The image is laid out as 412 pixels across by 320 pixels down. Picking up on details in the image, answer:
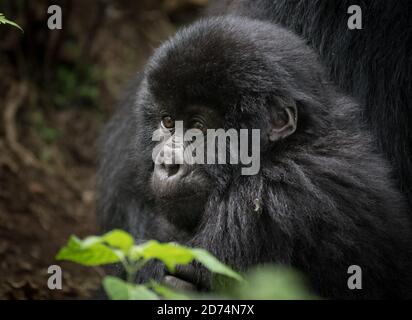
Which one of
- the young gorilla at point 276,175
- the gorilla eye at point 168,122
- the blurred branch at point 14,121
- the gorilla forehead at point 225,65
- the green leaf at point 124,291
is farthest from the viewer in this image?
the blurred branch at point 14,121

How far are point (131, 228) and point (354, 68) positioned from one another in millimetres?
1818

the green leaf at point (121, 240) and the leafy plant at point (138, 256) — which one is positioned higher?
the green leaf at point (121, 240)

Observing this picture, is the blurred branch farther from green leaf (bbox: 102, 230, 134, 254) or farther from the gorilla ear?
green leaf (bbox: 102, 230, 134, 254)

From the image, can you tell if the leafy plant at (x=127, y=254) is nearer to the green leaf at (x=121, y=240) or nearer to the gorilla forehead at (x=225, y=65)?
the green leaf at (x=121, y=240)

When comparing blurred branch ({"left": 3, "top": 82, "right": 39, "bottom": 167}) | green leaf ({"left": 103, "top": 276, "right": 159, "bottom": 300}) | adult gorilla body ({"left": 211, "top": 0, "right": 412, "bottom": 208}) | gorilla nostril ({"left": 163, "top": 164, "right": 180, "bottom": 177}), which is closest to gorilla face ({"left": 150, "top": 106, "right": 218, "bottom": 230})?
gorilla nostril ({"left": 163, "top": 164, "right": 180, "bottom": 177})

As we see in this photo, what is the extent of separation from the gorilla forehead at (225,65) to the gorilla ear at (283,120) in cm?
8

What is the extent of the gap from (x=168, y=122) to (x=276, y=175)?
2.24 ft

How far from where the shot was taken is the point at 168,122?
13.8 feet

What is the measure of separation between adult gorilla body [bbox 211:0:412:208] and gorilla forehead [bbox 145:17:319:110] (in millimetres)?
604

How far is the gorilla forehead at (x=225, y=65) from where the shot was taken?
3.98 metres

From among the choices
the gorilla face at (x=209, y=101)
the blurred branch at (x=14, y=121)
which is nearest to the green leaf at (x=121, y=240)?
the gorilla face at (x=209, y=101)

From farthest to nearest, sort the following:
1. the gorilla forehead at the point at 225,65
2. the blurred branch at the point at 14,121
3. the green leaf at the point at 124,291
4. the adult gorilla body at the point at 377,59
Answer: the blurred branch at the point at 14,121, the adult gorilla body at the point at 377,59, the gorilla forehead at the point at 225,65, the green leaf at the point at 124,291

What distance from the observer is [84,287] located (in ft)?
19.5

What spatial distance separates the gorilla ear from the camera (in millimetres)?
4016
